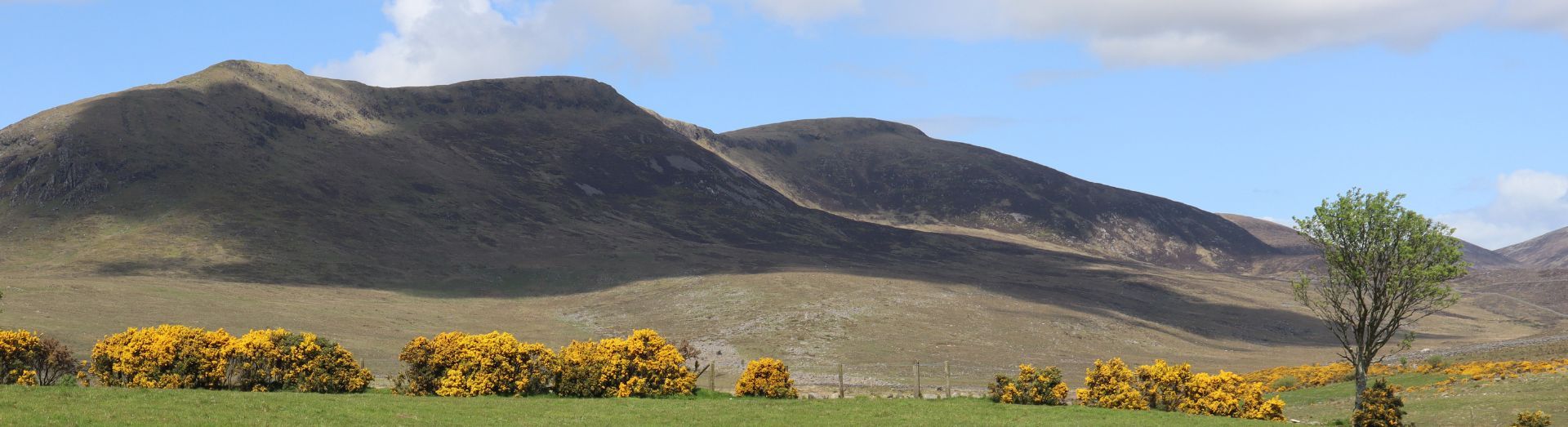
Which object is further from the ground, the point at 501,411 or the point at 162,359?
the point at 162,359

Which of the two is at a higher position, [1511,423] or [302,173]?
[302,173]

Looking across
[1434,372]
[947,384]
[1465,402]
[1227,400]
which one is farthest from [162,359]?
[1434,372]

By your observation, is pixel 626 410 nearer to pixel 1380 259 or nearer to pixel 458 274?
pixel 1380 259

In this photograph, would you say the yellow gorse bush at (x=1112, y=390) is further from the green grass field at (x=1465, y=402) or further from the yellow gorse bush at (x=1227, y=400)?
the green grass field at (x=1465, y=402)

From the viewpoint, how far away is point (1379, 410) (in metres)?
41.8

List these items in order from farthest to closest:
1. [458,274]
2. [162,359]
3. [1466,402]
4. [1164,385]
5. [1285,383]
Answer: [458,274], [1285,383], [1466,402], [1164,385], [162,359]

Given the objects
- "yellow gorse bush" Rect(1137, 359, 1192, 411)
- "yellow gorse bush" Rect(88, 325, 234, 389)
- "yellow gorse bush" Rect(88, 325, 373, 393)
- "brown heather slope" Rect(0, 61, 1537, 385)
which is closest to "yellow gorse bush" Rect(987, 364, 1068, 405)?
"yellow gorse bush" Rect(1137, 359, 1192, 411)

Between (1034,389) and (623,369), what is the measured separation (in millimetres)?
17033

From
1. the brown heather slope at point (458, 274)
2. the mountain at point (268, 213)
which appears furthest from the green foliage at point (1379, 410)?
the mountain at point (268, 213)

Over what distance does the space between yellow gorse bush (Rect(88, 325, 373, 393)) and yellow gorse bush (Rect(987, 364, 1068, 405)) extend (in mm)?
25748

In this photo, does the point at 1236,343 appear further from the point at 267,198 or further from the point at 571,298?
the point at 267,198

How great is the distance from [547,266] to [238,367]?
356ft

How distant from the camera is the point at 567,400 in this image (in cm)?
4369

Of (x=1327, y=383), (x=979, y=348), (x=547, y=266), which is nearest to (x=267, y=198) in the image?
(x=547, y=266)
